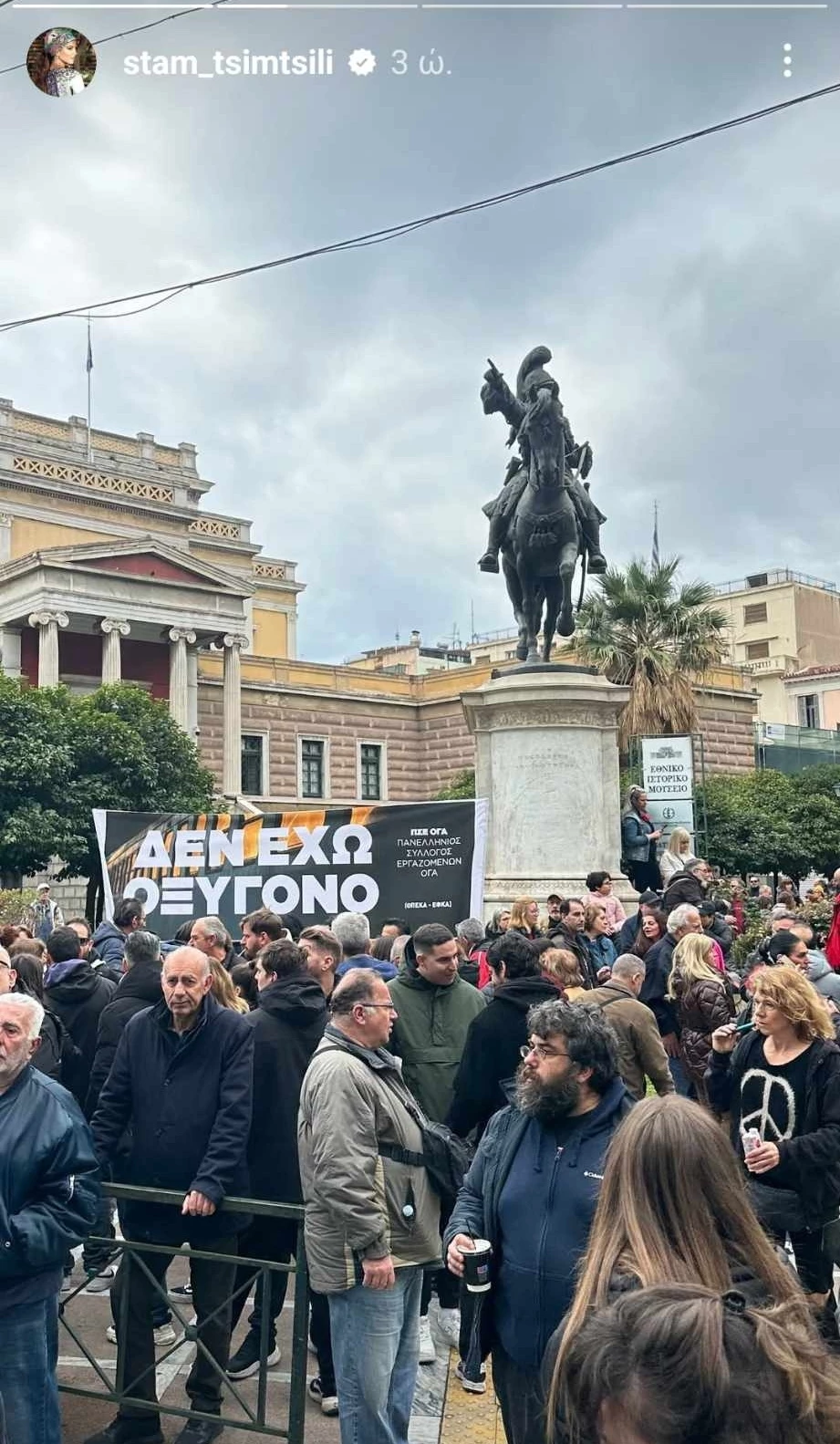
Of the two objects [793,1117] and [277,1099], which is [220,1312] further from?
[793,1117]

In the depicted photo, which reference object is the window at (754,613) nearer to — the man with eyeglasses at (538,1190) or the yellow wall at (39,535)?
the yellow wall at (39,535)

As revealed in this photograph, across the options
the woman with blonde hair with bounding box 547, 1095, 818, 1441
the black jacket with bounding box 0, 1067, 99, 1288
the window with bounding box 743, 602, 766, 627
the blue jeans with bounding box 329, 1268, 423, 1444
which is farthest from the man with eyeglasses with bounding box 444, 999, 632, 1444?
the window with bounding box 743, 602, 766, 627

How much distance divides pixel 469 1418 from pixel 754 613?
70.1m

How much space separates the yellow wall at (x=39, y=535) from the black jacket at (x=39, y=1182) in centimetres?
4901

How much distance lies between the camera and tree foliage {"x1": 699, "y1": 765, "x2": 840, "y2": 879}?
116 feet

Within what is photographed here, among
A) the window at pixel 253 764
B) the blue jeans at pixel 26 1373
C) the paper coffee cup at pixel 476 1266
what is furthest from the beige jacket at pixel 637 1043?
the window at pixel 253 764

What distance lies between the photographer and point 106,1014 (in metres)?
6.24

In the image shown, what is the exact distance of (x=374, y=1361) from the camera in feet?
13.6

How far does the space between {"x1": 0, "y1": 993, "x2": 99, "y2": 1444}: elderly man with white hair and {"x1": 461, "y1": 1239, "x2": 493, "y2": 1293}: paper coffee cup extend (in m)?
1.41

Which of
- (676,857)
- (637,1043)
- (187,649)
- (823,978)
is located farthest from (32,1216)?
(187,649)

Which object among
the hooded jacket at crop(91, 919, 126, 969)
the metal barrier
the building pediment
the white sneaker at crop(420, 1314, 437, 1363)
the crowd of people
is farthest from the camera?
the building pediment

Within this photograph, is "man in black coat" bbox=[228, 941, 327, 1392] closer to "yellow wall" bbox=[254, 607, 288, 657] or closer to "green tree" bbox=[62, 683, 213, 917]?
"green tree" bbox=[62, 683, 213, 917]

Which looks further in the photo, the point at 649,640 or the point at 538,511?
the point at 649,640

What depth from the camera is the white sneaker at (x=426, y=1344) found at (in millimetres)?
5688
